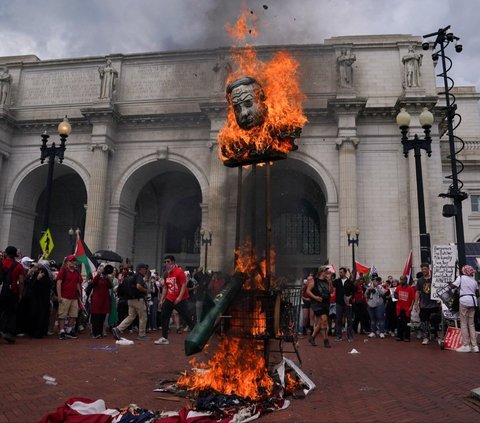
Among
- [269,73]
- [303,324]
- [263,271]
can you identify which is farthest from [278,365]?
[303,324]

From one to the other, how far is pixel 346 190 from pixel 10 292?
63.0 ft

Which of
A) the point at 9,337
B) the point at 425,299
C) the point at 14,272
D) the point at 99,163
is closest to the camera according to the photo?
the point at 9,337

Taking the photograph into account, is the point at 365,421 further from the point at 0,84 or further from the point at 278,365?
the point at 0,84

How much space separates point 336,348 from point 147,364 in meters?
4.99

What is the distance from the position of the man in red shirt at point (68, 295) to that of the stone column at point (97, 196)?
15.4m

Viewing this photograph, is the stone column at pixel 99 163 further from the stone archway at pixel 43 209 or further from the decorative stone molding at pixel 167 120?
the stone archway at pixel 43 209

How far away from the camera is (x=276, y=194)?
9.11 meters

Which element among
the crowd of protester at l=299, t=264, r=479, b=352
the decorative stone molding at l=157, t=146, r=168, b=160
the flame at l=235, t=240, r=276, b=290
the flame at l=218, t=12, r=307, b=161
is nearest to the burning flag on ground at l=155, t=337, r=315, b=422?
the flame at l=235, t=240, r=276, b=290

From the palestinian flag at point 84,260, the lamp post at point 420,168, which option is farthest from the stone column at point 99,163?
the lamp post at point 420,168

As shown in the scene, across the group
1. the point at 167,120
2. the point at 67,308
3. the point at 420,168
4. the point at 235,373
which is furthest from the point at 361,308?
the point at 167,120

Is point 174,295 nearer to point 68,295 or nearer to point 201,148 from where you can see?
point 68,295

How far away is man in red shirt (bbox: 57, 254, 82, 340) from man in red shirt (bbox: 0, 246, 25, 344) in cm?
133

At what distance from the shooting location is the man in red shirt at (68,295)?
11305 mm

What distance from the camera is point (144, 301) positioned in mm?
11367
